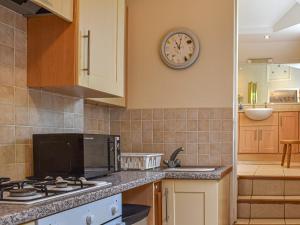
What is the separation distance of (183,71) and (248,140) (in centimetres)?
440

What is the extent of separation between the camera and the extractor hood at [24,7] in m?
2.18

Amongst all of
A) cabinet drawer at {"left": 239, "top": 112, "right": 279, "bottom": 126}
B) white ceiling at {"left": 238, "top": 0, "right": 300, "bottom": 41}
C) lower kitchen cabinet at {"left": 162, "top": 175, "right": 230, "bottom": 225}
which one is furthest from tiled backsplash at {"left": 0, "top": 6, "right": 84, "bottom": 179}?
cabinet drawer at {"left": 239, "top": 112, "right": 279, "bottom": 126}

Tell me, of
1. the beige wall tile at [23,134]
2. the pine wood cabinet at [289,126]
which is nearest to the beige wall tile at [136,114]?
the beige wall tile at [23,134]

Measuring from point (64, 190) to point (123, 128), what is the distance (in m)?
2.12

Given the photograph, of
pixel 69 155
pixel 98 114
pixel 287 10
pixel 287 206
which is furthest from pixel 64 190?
pixel 287 10

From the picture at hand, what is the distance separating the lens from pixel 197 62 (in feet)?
12.6

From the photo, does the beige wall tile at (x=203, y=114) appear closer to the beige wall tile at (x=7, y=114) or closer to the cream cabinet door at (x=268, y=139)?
the beige wall tile at (x=7, y=114)

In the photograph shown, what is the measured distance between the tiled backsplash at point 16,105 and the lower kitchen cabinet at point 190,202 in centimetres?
100

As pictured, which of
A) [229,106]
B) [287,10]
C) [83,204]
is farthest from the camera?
[287,10]

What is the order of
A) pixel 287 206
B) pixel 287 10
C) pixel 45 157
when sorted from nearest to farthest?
1. pixel 45 157
2. pixel 287 206
3. pixel 287 10

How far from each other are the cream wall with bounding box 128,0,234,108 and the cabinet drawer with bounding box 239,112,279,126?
4.25 meters

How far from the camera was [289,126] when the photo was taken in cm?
→ 779

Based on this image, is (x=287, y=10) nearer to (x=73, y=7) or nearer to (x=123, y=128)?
(x=123, y=128)

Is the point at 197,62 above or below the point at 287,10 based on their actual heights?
below
